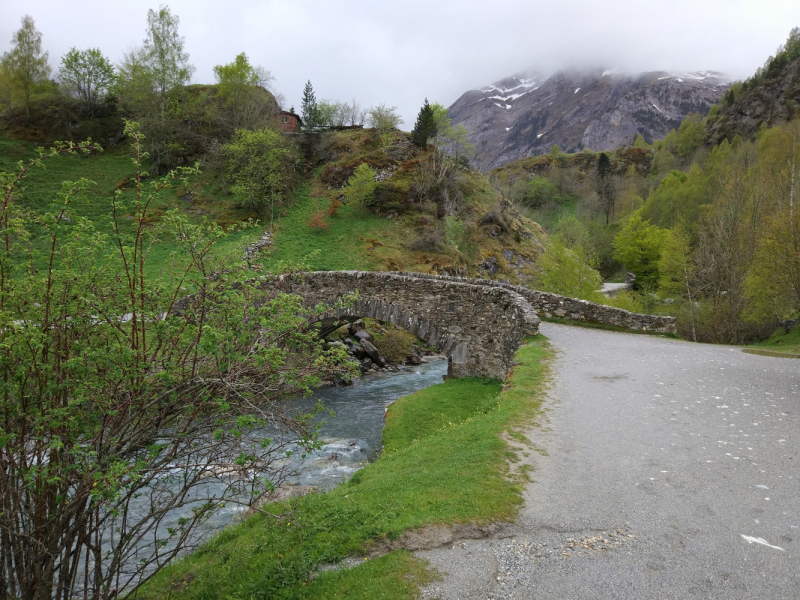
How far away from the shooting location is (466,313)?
59.4ft

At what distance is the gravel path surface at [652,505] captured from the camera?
4578 mm

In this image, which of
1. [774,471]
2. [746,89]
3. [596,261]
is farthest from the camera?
[746,89]

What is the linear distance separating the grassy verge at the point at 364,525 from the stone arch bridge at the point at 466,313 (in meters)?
8.29

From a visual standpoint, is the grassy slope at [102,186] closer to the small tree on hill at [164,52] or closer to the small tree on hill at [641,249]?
the small tree on hill at [164,52]

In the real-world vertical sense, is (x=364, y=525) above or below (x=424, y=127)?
below

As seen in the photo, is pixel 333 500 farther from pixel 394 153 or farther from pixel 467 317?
pixel 394 153

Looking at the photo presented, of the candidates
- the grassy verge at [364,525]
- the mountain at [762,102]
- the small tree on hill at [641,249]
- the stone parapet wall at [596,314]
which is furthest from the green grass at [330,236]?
the mountain at [762,102]

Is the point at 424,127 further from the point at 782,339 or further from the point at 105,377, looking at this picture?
the point at 105,377

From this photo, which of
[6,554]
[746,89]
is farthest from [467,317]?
[746,89]

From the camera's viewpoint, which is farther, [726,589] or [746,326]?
[746,326]

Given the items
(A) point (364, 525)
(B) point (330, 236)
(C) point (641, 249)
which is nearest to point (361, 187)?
(B) point (330, 236)

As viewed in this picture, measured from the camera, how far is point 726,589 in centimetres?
439

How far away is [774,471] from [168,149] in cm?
5358

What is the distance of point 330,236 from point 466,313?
Answer: 966 inches
